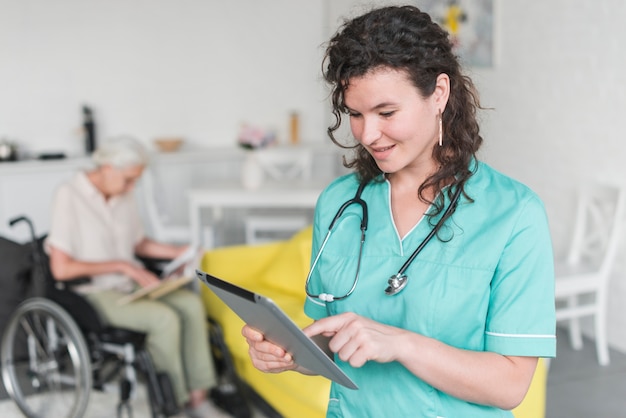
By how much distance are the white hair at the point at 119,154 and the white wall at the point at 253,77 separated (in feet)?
6.51

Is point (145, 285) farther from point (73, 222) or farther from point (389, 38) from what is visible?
point (389, 38)

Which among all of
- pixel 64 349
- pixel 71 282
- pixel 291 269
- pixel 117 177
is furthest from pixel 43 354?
pixel 291 269

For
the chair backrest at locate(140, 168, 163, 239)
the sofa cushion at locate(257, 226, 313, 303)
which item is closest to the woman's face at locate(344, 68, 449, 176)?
the sofa cushion at locate(257, 226, 313, 303)

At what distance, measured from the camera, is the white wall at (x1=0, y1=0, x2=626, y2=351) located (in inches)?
158

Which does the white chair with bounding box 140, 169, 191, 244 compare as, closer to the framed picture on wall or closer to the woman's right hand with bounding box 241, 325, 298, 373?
the framed picture on wall

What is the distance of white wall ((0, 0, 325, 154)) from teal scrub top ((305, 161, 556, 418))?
4.58m

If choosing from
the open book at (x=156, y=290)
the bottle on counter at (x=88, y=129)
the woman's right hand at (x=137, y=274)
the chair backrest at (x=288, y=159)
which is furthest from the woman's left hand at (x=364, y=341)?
the bottle on counter at (x=88, y=129)

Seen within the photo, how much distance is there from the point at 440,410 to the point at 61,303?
2.15 meters

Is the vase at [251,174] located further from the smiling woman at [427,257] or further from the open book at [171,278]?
the smiling woman at [427,257]

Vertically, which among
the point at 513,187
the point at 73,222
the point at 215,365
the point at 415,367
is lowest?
the point at 215,365

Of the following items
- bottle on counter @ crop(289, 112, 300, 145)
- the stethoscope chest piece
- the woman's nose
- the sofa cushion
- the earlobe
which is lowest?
the sofa cushion

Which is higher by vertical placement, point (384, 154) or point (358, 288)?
point (384, 154)

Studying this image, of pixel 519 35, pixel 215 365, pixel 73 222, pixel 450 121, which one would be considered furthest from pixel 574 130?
pixel 450 121

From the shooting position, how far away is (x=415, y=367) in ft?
3.70
